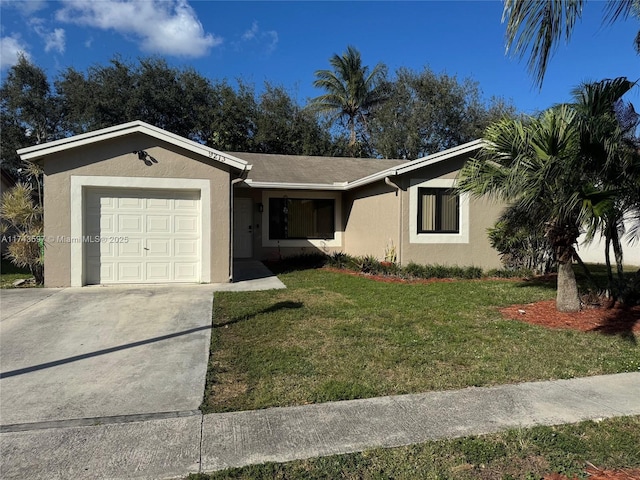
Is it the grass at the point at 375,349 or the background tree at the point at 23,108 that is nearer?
the grass at the point at 375,349

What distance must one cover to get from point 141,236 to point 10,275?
518cm

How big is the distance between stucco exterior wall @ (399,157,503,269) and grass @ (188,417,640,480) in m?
8.72

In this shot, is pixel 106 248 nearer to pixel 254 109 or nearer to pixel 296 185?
pixel 296 185

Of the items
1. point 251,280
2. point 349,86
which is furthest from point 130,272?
point 349,86

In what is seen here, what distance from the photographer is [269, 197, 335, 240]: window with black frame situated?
52.2 ft

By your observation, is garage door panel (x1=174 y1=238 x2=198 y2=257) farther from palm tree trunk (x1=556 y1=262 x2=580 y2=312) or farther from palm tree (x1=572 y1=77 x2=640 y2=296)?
palm tree (x1=572 y1=77 x2=640 y2=296)

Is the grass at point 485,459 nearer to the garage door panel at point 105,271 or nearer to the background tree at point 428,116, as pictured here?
the garage door panel at point 105,271

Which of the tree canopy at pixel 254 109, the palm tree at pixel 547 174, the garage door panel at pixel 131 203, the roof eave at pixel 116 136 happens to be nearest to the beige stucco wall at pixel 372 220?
the roof eave at pixel 116 136

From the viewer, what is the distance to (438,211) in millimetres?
12484

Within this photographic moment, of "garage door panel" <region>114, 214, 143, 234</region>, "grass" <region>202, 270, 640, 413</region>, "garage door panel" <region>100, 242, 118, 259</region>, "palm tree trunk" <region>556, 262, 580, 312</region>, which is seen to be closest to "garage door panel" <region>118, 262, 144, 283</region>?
"garage door panel" <region>100, 242, 118, 259</region>

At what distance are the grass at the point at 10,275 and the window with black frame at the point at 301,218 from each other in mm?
7565

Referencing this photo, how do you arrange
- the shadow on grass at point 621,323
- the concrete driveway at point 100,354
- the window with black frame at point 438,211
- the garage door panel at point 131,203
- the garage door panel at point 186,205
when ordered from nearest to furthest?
the concrete driveway at point 100,354
the shadow on grass at point 621,323
the garage door panel at point 131,203
the garage door panel at point 186,205
the window with black frame at point 438,211

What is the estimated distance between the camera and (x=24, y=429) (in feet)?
12.1

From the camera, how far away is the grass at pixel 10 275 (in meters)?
10.9
